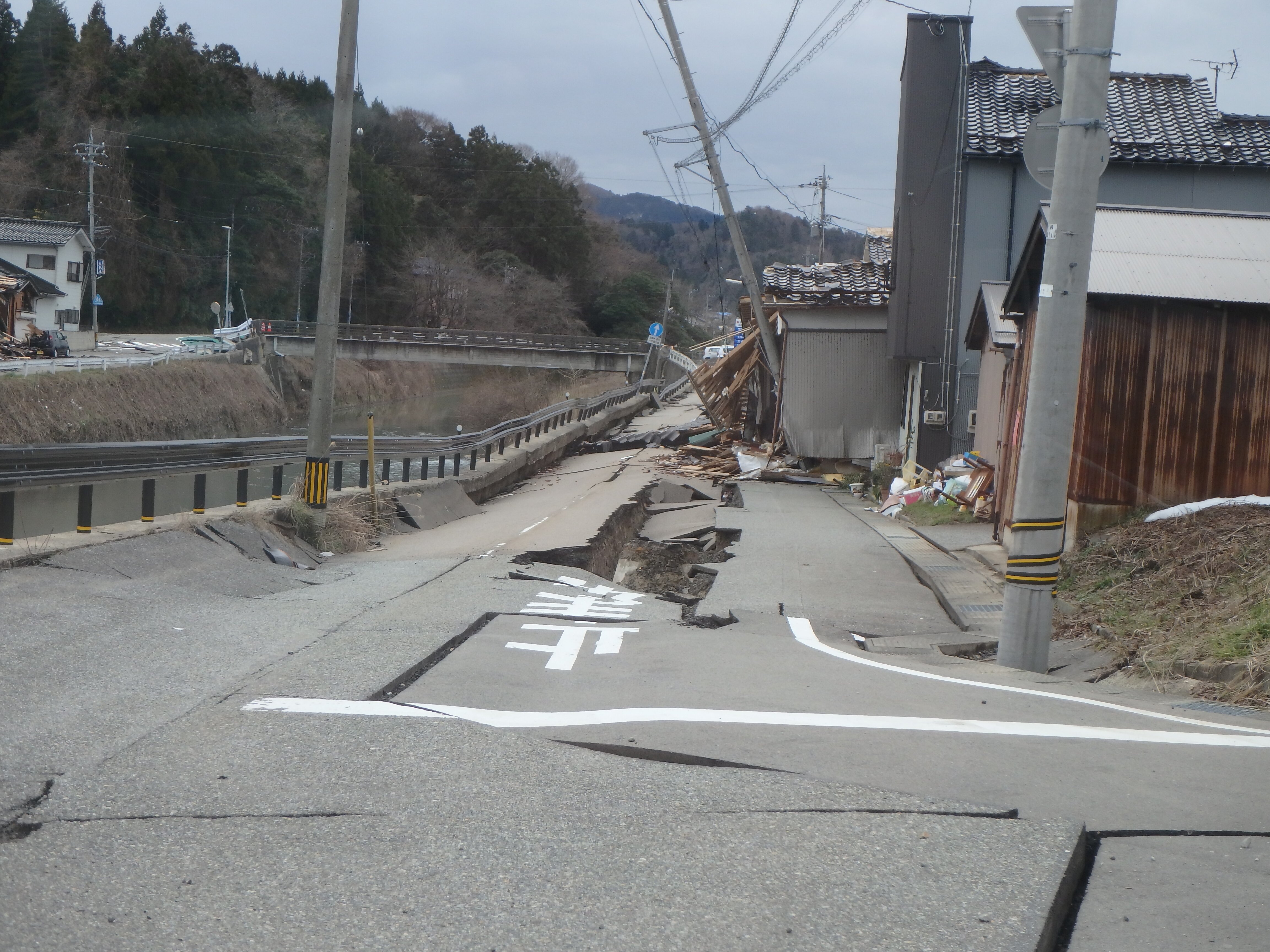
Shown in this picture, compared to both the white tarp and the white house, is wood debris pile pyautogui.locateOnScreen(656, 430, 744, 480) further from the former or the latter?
the white house

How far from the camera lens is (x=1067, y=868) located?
12.2ft

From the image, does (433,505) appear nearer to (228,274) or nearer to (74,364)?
(74,364)

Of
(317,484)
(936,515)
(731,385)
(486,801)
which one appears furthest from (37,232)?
(486,801)

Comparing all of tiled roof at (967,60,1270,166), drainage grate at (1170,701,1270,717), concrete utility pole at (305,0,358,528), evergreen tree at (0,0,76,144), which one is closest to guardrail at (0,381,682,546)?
concrete utility pole at (305,0,358,528)

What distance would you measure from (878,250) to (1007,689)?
27167 millimetres

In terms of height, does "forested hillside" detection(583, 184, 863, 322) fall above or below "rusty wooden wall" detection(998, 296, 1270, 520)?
above

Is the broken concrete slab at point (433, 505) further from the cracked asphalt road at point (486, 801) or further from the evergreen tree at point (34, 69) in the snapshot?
the evergreen tree at point (34, 69)

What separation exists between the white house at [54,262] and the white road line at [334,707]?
5668cm

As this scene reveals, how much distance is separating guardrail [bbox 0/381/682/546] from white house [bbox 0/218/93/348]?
4086 centimetres

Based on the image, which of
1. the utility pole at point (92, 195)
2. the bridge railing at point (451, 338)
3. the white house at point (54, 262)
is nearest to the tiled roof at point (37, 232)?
the white house at point (54, 262)

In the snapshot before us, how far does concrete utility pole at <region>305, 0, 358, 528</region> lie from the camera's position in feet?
46.6

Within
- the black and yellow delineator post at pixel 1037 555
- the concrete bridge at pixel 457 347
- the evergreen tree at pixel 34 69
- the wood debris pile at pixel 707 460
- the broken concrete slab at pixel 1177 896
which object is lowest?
the wood debris pile at pixel 707 460

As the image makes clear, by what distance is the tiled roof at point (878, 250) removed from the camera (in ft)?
102

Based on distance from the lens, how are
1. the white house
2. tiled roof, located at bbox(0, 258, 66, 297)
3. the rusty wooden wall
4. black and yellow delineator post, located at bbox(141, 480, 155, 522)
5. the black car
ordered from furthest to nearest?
the white house → tiled roof, located at bbox(0, 258, 66, 297) → the black car → black and yellow delineator post, located at bbox(141, 480, 155, 522) → the rusty wooden wall
